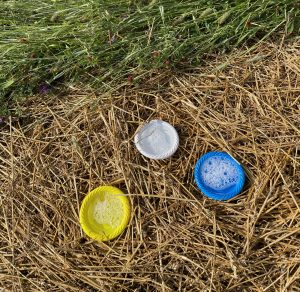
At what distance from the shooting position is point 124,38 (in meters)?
2.34

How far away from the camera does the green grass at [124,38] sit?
7.61ft

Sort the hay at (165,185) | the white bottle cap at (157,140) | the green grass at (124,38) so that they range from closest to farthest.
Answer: the hay at (165,185) → the white bottle cap at (157,140) → the green grass at (124,38)

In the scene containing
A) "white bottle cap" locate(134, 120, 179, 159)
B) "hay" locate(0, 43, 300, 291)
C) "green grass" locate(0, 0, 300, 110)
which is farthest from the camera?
"green grass" locate(0, 0, 300, 110)

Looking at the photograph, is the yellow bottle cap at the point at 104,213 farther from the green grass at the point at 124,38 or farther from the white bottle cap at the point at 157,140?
the green grass at the point at 124,38

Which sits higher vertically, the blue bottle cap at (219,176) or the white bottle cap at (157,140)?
the white bottle cap at (157,140)

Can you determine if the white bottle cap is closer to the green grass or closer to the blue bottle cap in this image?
the blue bottle cap

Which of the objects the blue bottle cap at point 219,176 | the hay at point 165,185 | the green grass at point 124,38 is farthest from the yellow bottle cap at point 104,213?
the green grass at point 124,38

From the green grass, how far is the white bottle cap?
0.32 metres

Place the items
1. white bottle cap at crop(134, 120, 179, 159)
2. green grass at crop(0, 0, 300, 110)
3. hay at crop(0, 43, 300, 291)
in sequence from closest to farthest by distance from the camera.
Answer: hay at crop(0, 43, 300, 291) < white bottle cap at crop(134, 120, 179, 159) < green grass at crop(0, 0, 300, 110)

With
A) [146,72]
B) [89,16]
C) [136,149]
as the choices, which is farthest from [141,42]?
[136,149]

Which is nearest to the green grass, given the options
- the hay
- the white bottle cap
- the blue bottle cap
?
the hay

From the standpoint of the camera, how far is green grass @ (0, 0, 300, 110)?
2.32 m

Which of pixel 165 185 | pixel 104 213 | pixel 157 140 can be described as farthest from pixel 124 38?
pixel 104 213

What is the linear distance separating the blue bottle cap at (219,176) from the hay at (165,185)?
1.8 inches
